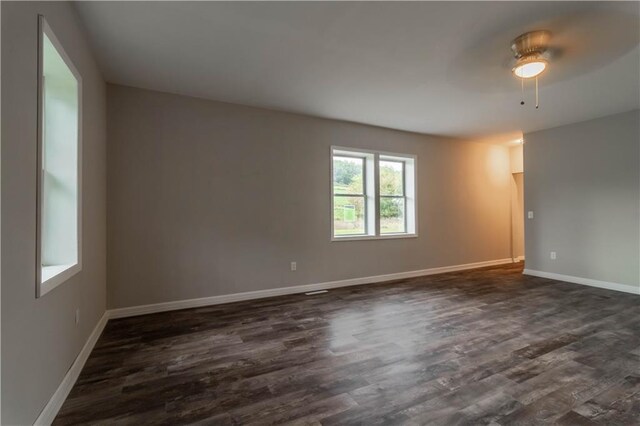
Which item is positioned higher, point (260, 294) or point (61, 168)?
point (61, 168)

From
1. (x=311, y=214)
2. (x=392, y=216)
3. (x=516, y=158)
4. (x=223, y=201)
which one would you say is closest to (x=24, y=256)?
(x=223, y=201)

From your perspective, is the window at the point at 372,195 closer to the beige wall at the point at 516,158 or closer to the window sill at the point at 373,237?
the window sill at the point at 373,237

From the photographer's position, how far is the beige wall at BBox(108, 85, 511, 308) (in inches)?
134

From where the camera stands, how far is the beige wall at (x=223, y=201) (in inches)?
134

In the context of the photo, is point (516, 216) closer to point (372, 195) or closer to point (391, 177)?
point (391, 177)

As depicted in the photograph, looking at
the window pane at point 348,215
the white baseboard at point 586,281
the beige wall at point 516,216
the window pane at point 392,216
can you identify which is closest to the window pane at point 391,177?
the window pane at point 392,216

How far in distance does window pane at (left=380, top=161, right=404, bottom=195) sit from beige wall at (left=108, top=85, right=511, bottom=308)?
292 mm

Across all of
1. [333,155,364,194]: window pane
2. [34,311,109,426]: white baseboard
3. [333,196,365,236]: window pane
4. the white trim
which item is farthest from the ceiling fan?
[34,311,109,426]: white baseboard

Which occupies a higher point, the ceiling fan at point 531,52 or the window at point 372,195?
the ceiling fan at point 531,52

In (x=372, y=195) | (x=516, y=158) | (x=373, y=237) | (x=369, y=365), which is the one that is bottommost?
(x=369, y=365)

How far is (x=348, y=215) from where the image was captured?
4.91 m

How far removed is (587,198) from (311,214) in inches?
176

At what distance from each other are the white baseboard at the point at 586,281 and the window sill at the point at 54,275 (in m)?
6.63

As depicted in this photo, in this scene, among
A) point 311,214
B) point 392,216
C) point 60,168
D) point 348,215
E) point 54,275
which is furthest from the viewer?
point 392,216
